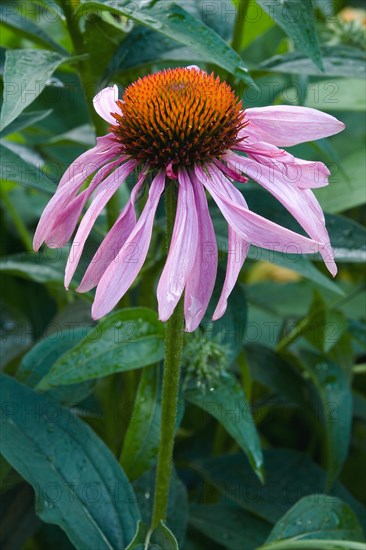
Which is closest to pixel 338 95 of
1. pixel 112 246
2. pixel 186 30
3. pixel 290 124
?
pixel 186 30

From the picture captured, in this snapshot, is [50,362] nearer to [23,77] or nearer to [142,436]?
[142,436]

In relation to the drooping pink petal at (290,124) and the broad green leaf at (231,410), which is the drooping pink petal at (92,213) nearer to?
the drooping pink petal at (290,124)

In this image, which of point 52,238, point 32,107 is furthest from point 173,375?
point 32,107

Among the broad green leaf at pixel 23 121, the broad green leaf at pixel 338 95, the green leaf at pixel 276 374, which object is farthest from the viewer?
the broad green leaf at pixel 338 95

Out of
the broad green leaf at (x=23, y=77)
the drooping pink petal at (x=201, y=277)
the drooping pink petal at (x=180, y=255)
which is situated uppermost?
the broad green leaf at (x=23, y=77)

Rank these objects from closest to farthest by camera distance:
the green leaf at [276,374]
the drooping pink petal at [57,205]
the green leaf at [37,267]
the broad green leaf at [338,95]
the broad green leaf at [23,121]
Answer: the drooping pink petal at [57,205] → the broad green leaf at [23,121] → the green leaf at [37,267] → the green leaf at [276,374] → the broad green leaf at [338,95]

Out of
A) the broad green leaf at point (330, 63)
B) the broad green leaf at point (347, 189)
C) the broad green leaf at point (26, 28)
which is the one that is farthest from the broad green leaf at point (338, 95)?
the broad green leaf at point (26, 28)

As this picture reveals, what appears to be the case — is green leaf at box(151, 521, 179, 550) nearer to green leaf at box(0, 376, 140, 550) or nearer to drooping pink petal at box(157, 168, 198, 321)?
green leaf at box(0, 376, 140, 550)
